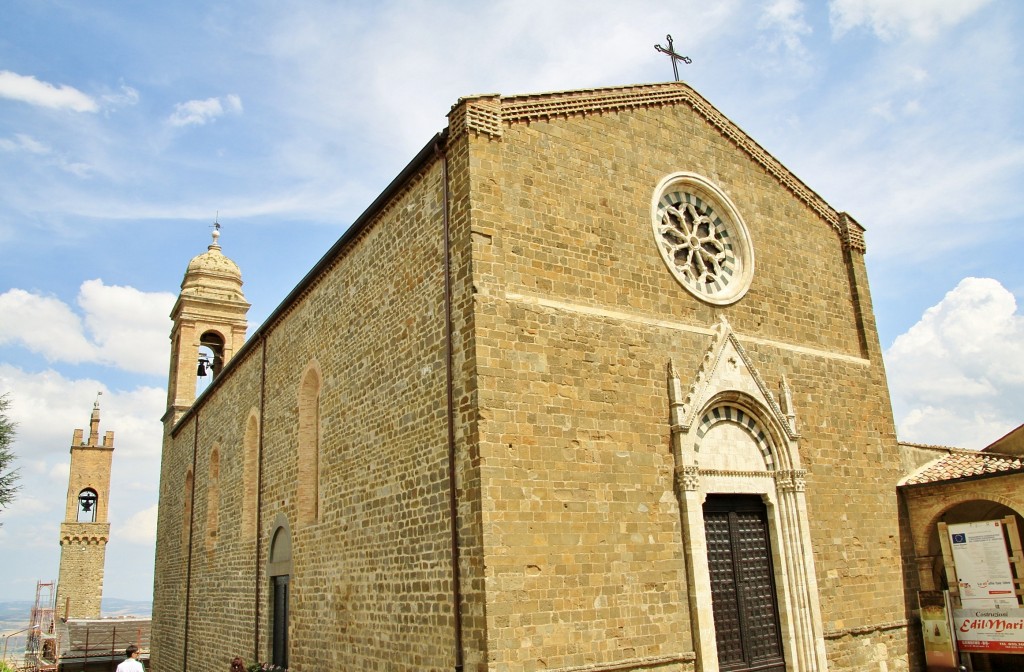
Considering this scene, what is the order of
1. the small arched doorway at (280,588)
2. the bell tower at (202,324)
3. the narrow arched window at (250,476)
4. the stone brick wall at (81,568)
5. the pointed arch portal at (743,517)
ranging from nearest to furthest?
the pointed arch portal at (743,517), the small arched doorway at (280,588), the narrow arched window at (250,476), the bell tower at (202,324), the stone brick wall at (81,568)

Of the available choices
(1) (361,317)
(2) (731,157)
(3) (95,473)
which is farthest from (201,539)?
(3) (95,473)

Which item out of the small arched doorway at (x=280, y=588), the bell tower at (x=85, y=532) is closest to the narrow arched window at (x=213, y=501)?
the small arched doorway at (x=280, y=588)

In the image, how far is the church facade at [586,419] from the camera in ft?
32.1

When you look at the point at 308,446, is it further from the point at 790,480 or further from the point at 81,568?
the point at 81,568

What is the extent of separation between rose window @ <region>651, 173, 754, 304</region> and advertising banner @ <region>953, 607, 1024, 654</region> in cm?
694

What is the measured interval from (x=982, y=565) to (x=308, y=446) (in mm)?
12796

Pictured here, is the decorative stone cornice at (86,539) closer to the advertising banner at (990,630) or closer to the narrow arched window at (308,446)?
Answer: the narrow arched window at (308,446)

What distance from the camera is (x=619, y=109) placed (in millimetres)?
13039

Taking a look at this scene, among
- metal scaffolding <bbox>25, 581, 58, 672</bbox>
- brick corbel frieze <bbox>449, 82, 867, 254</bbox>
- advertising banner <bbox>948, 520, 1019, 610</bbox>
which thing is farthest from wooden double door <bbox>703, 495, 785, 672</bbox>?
metal scaffolding <bbox>25, 581, 58, 672</bbox>

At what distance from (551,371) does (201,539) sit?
16.7 meters

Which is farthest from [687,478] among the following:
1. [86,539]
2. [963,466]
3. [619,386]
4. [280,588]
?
[86,539]

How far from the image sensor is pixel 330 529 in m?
13.5

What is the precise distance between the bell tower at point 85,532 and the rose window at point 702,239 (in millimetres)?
42702

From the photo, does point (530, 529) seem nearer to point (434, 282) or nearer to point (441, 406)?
point (441, 406)
